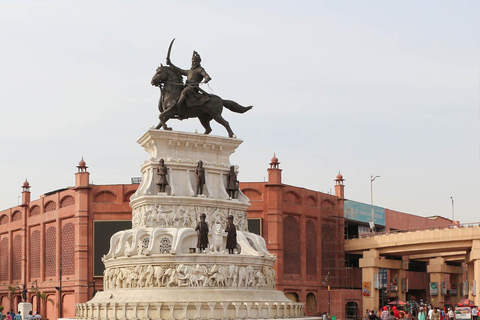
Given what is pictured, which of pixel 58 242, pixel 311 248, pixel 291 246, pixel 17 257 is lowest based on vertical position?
pixel 17 257

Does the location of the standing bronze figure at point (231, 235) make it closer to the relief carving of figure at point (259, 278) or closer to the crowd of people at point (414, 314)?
the relief carving of figure at point (259, 278)

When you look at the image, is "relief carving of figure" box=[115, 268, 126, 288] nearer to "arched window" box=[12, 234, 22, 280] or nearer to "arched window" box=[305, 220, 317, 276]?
"arched window" box=[305, 220, 317, 276]

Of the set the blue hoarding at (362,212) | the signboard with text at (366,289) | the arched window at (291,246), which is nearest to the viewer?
the arched window at (291,246)

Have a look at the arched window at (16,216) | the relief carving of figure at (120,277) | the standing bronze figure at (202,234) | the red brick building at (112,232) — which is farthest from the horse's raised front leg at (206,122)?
the arched window at (16,216)

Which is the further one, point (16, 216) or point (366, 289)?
point (16, 216)

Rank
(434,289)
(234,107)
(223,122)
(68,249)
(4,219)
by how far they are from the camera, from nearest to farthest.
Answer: (223,122) → (234,107) → (68,249) → (434,289) → (4,219)

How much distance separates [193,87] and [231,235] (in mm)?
10011

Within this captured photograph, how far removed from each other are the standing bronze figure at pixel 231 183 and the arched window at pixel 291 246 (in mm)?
26933

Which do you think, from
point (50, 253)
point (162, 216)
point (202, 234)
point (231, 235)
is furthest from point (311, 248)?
point (202, 234)

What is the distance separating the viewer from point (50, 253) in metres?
78.7

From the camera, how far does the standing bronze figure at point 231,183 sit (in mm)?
49031

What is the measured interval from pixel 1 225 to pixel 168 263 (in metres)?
50.1

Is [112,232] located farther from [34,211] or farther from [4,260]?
[4,260]

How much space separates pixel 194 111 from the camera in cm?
5019
